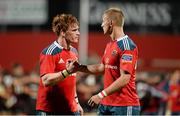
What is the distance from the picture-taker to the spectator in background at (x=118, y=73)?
7.20 metres

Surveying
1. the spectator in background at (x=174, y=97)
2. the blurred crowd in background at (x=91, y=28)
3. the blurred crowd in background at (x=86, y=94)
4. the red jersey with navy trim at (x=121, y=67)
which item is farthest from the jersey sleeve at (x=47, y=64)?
the blurred crowd in background at (x=91, y=28)

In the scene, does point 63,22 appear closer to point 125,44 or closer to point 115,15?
point 115,15

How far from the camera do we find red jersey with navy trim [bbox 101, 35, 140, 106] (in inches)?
286

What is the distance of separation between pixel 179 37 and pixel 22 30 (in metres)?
5.79

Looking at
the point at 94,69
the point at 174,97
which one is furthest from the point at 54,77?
the point at 174,97

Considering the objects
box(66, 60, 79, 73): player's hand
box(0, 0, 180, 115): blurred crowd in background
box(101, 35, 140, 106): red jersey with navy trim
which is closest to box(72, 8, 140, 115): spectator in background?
box(101, 35, 140, 106): red jersey with navy trim

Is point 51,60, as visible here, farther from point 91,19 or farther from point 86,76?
point 91,19

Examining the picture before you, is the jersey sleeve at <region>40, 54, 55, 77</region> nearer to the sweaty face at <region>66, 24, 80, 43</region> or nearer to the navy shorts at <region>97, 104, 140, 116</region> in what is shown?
the sweaty face at <region>66, 24, 80, 43</region>

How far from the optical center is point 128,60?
7.22 meters

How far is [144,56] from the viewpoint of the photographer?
24562 millimetres

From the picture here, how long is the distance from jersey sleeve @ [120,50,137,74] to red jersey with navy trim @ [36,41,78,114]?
713mm

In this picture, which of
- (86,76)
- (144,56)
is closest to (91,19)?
(144,56)

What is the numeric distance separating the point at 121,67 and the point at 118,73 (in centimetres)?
14

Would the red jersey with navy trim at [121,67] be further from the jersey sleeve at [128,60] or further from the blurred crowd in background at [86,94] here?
the blurred crowd in background at [86,94]
